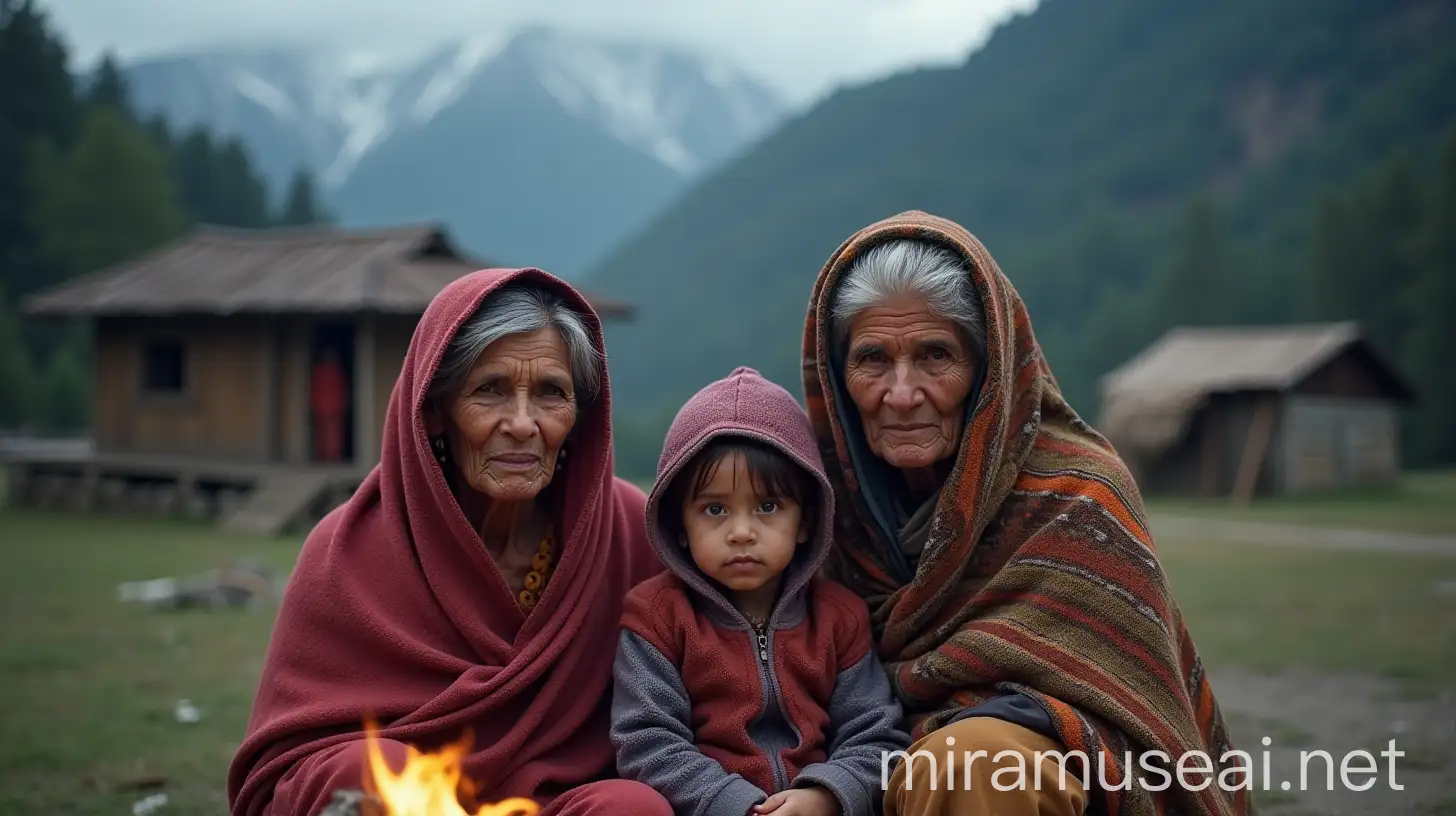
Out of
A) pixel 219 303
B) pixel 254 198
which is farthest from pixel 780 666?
pixel 254 198

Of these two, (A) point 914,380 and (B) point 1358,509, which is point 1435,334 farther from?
(A) point 914,380

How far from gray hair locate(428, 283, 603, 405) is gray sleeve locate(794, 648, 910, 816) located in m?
1.01

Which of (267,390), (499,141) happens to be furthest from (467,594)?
(499,141)

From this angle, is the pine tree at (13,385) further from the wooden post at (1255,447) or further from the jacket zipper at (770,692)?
the jacket zipper at (770,692)

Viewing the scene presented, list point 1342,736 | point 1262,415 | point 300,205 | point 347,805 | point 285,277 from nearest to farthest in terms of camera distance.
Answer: point 347,805 < point 1342,736 < point 285,277 < point 1262,415 < point 300,205

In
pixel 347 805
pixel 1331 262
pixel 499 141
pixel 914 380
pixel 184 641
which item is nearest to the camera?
pixel 347 805

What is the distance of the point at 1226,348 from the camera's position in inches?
992

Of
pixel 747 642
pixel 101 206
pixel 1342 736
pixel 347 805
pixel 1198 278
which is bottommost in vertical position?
pixel 1342 736

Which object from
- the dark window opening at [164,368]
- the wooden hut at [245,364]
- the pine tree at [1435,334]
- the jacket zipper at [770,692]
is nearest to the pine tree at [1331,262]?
the pine tree at [1435,334]

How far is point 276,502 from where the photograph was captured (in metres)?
16.0

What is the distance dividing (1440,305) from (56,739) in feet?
113

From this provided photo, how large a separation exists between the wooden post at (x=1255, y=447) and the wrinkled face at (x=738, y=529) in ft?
71.5

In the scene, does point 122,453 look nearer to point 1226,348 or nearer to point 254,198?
point 1226,348

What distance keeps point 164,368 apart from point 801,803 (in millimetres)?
18814
